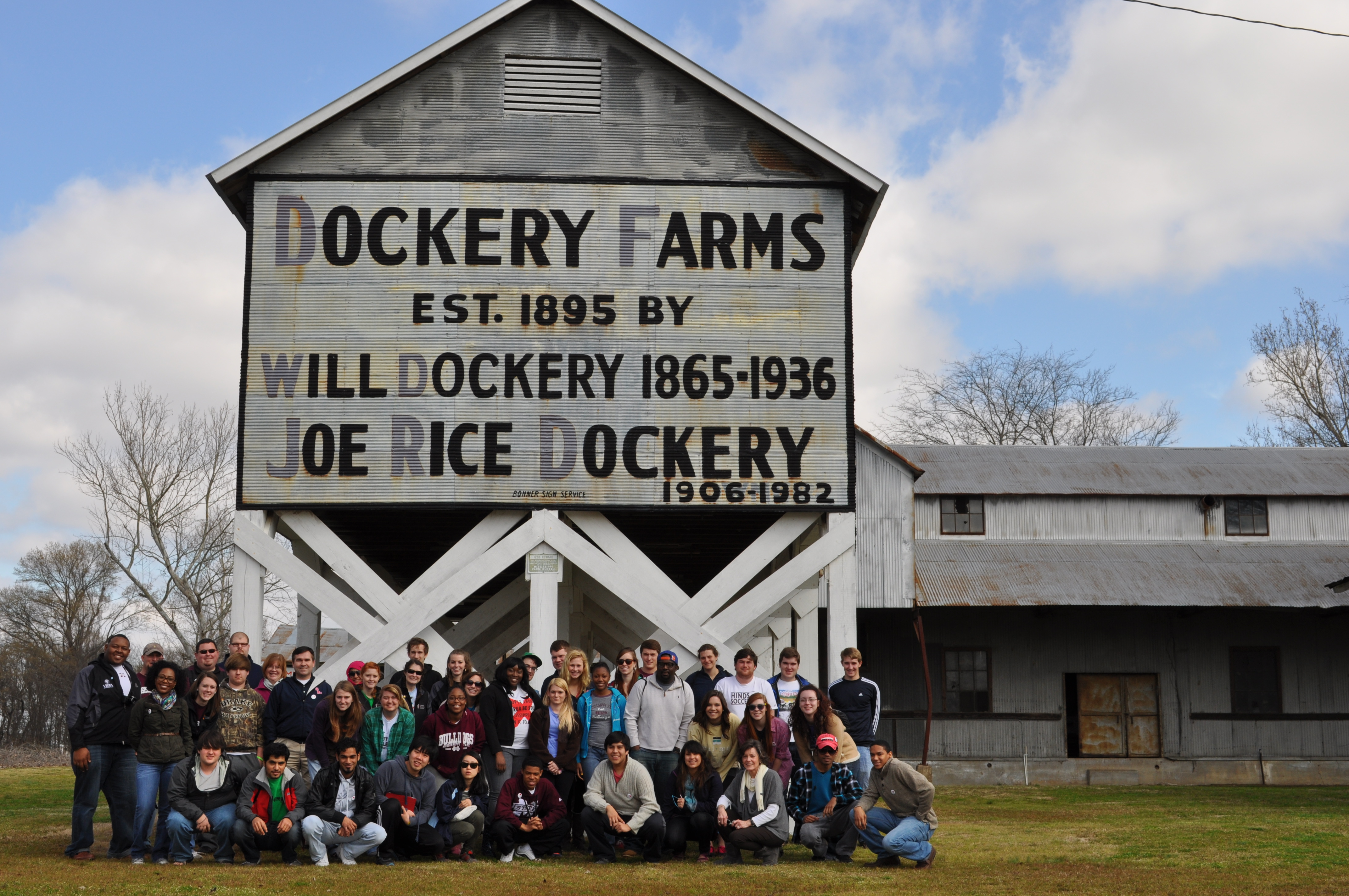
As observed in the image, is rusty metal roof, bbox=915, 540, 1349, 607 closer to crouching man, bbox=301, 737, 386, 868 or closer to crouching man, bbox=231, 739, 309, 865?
crouching man, bbox=301, 737, 386, 868

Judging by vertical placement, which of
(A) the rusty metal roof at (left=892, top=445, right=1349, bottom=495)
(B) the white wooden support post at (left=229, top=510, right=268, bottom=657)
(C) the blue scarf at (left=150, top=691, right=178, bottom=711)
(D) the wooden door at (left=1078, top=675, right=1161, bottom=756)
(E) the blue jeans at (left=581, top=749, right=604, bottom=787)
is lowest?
(D) the wooden door at (left=1078, top=675, right=1161, bottom=756)

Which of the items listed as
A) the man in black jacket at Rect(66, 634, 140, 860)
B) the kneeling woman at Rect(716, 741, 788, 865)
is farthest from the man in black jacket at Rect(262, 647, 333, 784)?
the kneeling woman at Rect(716, 741, 788, 865)

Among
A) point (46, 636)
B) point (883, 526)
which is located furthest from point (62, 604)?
point (883, 526)

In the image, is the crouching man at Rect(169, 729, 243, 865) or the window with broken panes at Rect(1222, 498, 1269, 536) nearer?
the crouching man at Rect(169, 729, 243, 865)

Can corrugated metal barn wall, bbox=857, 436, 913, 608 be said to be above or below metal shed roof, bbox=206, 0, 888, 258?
below

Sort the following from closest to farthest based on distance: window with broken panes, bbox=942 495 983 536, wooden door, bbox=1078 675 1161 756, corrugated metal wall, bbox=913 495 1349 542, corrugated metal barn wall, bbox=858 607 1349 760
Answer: corrugated metal barn wall, bbox=858 607 1349 760 < wooden door, bbox=1078 675 1161 756 < corrugated metal wall, bbox=913 495 1349 542 < window with broken panes, bbox=942 495 983 536

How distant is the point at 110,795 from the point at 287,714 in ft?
5.65

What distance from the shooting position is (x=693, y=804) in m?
11.7

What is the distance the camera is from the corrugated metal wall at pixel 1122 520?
30406 mm

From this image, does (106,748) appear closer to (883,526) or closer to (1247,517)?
(883,526)

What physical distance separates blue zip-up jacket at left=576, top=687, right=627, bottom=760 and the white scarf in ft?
4.42

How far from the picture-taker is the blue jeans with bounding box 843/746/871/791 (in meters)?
11.9

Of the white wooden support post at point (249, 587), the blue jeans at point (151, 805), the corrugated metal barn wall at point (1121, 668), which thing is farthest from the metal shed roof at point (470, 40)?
the corrugated metal barn wall at point (1121, 668)

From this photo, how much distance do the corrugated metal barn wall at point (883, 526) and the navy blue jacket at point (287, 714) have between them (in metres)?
16.7
